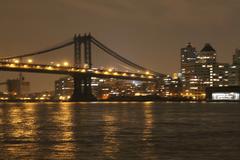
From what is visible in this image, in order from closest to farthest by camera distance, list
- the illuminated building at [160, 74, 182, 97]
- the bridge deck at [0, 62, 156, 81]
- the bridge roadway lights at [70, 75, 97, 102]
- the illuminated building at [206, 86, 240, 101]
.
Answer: the bridge deck at [0, 62, 156, 81], the bridge roadway lights at [70, 75, 97, 102], the illuminated building at [206, 86, 240, 101], the illuminated building at [160, 74, 182, 97]

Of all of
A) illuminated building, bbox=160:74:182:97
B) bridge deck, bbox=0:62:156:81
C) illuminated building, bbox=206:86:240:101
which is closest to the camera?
bridge deck, bbox=0:62:156:81

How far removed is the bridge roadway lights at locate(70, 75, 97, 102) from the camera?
386 feet

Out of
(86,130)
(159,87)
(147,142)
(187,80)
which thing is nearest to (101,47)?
(159,87)

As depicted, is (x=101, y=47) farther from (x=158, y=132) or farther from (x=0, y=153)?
(x=0, y=153)

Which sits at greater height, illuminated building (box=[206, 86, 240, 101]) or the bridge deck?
the bridge deck

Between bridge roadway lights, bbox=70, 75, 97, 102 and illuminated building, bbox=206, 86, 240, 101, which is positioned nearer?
bridge roadway lights, bbox=70, 75, 97, 102

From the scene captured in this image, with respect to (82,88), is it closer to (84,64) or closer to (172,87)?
(84,64)

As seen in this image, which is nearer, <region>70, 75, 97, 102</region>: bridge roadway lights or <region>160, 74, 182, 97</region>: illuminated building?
<region>70, 75, 97, 102</region>: bridge roadway lights

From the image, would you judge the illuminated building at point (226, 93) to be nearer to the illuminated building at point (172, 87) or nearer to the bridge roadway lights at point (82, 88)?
the illuminated building at point (172, 87)

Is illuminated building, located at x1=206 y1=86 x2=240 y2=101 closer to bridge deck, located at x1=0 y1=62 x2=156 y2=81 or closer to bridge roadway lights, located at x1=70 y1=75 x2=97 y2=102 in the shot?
bridge deck, located at x1=0 y1=62 x2=156 y2=81

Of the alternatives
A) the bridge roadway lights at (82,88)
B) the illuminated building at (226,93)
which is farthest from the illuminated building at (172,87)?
the bridge roadway lights at (82,88)

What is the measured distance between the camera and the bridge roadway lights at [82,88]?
117694 mm

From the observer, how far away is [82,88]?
121375 millimetres

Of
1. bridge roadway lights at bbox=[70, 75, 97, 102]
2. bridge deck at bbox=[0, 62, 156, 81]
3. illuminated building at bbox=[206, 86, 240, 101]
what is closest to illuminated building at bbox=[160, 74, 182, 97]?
illuminated building at bbox=[206, 86, 240, 101]
